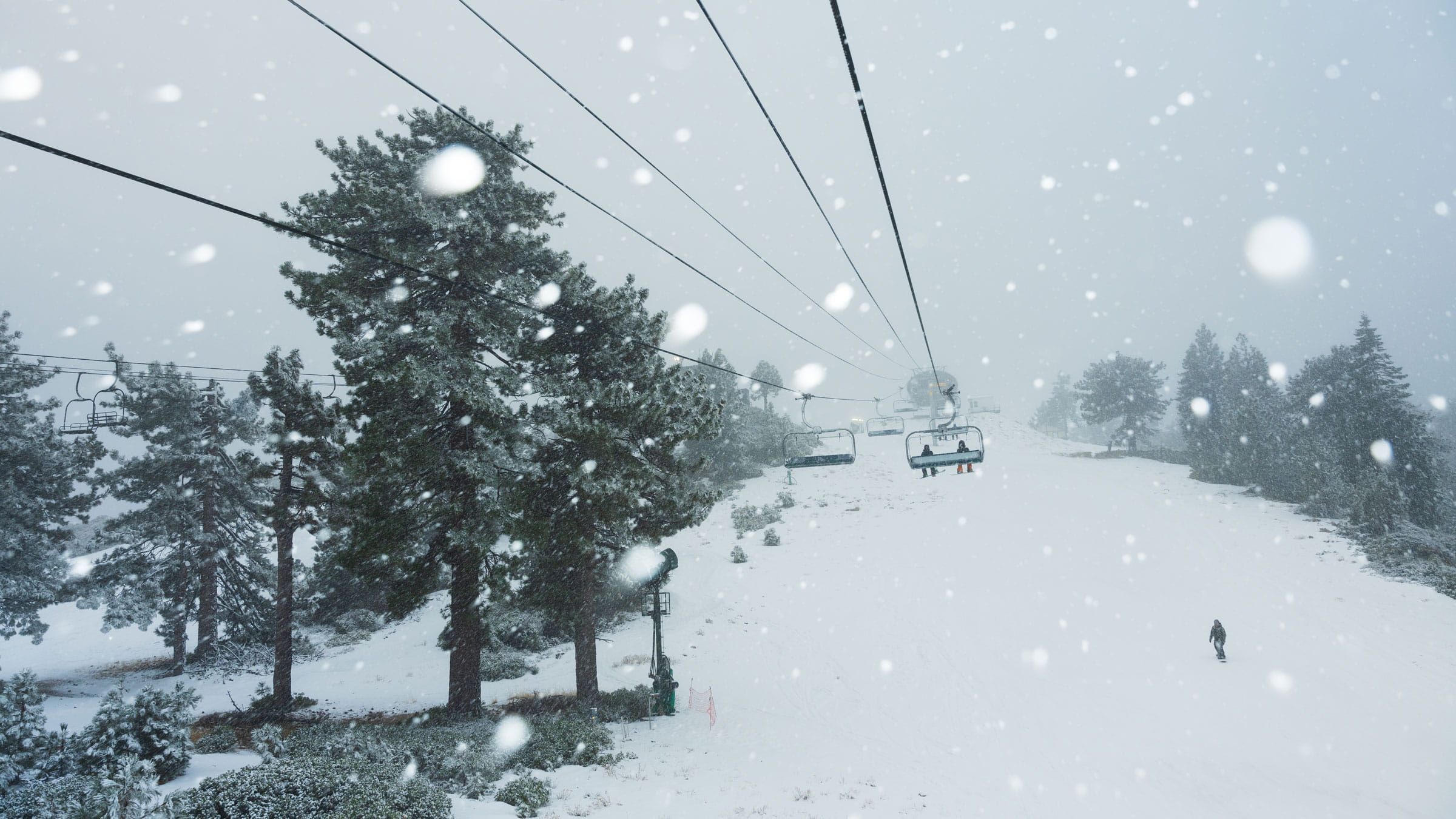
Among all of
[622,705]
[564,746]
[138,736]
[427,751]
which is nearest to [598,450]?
[564,746]

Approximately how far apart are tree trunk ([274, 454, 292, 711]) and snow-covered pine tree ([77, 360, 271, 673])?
6360 mm

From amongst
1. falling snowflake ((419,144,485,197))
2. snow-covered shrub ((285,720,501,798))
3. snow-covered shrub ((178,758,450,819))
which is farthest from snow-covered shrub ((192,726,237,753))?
falling snowflake ((419,144,485,197))

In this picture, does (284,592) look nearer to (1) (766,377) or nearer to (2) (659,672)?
(2) (659,672)

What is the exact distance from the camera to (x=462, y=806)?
9.31 metres

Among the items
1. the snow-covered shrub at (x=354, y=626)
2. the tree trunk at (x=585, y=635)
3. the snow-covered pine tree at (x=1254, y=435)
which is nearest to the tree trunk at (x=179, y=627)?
the snow-covered shrub at (x=354, y=626)

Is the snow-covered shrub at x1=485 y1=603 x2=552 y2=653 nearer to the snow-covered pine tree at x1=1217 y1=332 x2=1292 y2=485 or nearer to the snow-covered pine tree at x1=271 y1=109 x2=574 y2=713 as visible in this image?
the snow-covered pine tree at x1=271 y1=109 x2=574 y2=713

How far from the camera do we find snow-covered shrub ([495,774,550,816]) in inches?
370

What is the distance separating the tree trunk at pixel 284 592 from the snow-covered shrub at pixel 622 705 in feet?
30.2

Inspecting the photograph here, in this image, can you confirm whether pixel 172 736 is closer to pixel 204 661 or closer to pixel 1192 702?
pixel 204 661

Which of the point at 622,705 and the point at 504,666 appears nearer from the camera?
the point at 622,705

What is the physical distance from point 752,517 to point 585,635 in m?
25.9

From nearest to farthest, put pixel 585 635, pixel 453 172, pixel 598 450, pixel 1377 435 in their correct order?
pixel 598 450 < pixel 453 172 < pixel 585 635 < pixel 1377 435

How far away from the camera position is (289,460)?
16.6 metres

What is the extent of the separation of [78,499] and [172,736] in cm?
1765
